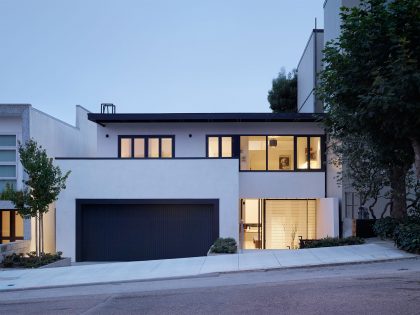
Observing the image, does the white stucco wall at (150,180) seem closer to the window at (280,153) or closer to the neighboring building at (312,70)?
the window at (280,153)

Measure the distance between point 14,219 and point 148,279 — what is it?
11.8 meters

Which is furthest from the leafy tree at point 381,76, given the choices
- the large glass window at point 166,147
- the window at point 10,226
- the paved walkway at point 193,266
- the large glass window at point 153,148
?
the window at point 10,226

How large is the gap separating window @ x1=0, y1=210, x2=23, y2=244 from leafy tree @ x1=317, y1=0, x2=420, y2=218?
14.8 metres

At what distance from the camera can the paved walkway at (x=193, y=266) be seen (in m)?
13.9

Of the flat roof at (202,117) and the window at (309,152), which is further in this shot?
the window at (309,152)

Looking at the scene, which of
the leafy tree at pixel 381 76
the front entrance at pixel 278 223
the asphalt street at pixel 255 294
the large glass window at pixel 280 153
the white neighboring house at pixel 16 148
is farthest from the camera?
the front entrance at pixel 278 223

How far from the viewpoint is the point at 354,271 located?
1284 cm

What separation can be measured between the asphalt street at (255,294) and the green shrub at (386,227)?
3.82 metres

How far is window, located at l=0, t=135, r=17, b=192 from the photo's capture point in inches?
878

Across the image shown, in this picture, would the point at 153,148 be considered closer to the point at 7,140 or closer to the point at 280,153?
the point at 280,153

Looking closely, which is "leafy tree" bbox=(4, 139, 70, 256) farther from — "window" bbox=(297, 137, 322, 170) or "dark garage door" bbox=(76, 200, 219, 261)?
"window" bbox=(297, 137, 322, 170)

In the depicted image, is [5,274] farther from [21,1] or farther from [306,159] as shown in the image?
[21,1]

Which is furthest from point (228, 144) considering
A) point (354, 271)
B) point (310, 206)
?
point (354, 271)

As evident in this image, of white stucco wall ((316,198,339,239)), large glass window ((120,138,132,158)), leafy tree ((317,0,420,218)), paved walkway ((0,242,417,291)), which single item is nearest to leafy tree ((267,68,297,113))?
white stucco wall ((316,198,339,239))
